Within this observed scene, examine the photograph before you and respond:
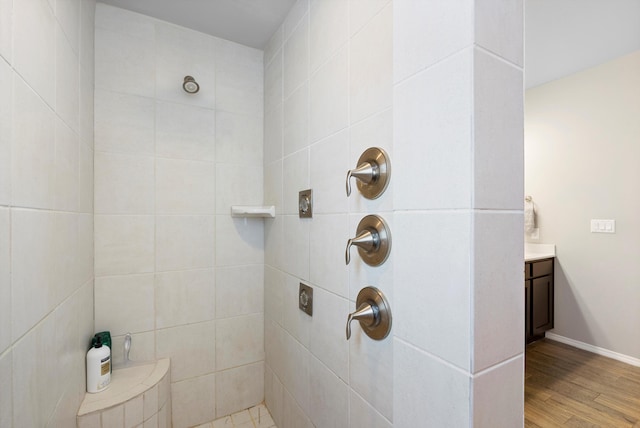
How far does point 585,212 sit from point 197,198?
3.41 meters

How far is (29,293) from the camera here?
0.71m

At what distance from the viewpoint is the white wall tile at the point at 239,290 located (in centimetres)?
172

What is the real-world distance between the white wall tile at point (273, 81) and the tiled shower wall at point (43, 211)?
87 cm

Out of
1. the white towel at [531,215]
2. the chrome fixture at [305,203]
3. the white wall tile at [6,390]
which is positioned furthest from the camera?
the white towel at [531,215]

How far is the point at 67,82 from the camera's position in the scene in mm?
1050

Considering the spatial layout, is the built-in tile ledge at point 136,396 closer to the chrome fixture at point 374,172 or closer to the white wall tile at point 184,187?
the white wall tile at point 184,187

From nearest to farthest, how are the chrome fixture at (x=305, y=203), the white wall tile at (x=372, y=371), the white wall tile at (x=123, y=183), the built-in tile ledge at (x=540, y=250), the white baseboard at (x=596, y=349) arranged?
1. the white wall tile at (x=372, y=371)
2. the chrome fixture at (x=305, y=203)
3. the white wall tile at (x=123, y=183)
4. the white baseboard at (x=596, y=349)
5. the built-in tile ledge at (x=540, y=250)

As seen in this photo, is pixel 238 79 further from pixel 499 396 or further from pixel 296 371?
pixel 499 396

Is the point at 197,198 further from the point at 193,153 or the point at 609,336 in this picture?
the point at 609,336

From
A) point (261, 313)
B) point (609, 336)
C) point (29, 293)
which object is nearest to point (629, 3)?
point (609, 336)

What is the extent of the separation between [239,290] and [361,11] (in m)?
1.52

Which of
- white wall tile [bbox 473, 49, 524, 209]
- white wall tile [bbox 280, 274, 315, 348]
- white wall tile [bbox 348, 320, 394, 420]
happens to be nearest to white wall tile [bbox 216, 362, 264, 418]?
white wall tile [bbox 280, 274, 315, 348]

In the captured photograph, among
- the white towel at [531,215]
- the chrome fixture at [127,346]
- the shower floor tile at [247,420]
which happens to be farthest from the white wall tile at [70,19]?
the white towel at [531,215]

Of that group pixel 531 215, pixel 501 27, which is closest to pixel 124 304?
pixel 501 27
